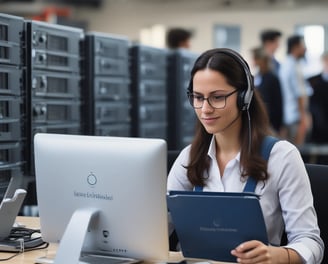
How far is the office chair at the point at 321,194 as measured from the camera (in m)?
2.19

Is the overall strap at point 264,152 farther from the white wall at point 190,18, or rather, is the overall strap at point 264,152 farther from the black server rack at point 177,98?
the white wall at point 190,18

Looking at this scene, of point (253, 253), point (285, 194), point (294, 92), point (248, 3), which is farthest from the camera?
point (248, 3)

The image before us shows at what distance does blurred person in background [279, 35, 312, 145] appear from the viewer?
21.8 feet

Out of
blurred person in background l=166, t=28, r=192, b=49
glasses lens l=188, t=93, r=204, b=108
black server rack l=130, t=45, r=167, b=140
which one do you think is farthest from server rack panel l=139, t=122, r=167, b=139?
glasses lens l=188, t=93, r=204, b=108

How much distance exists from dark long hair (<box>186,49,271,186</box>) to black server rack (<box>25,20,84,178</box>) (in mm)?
851

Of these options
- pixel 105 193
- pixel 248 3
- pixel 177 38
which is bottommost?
pixel 105 193

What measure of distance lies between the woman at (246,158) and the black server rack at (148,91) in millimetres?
1623

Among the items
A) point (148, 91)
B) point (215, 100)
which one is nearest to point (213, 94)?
point (215, 100)

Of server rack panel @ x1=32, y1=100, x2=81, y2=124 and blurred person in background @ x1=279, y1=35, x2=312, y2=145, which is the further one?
blurred person in background @ x1=279, y1=35, x2=312, y2=145

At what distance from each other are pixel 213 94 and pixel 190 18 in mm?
11202

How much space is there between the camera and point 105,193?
1.77 metres

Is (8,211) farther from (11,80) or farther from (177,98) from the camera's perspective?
(177,98)

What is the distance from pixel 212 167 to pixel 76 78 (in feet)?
3.95

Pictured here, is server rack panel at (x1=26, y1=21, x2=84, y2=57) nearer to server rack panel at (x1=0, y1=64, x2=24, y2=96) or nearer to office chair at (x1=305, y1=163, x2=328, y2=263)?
server rack panel at (x1=0, y1=64, x2=24, y2=96)
